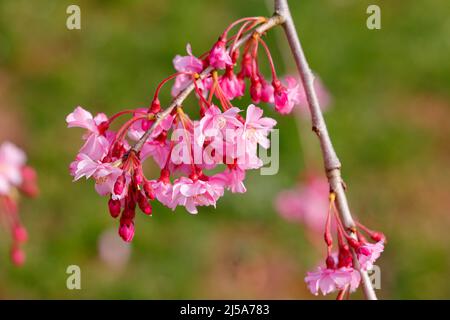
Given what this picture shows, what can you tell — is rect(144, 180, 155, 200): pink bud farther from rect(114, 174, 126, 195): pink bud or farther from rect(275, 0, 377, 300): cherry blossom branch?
rect(275, 0, 377, 300): cherry blossom branch

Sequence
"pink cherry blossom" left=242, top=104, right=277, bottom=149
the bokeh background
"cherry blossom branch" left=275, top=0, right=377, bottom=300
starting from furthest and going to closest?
the bokeh background < "cherry blossom branch" left=275, top=0, right=377, bottom=300 < "pink cherry blossom" left=242, top=104, right=277, bottom=149

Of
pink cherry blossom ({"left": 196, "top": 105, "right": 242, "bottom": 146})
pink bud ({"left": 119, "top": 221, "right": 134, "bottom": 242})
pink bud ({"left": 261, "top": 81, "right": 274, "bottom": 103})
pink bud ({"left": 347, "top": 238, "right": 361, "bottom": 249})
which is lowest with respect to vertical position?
pink bud ({"left": 347, "top": 238, "right": 361, "bottom": 249})

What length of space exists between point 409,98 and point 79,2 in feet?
7.50

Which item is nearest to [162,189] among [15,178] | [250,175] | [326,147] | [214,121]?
[214,121]

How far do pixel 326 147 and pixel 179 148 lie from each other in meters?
0.37

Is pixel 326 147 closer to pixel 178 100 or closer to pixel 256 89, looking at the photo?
pixel 256 89

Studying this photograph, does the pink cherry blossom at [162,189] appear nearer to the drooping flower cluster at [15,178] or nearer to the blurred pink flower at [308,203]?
the drooping flower cluster at [15,178]

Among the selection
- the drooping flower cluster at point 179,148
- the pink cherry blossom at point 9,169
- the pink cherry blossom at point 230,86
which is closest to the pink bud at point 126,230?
the drooping flower cluster at point 179,148

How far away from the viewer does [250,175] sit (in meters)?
4.00

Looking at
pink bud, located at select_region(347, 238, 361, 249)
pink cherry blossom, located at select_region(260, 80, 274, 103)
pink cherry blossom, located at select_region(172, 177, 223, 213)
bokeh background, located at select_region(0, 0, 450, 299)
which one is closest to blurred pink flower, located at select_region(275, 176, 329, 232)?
bokeh background, located at select_region(0, 0, 450, 299)

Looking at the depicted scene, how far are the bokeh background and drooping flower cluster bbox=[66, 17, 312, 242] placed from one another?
6.13ft

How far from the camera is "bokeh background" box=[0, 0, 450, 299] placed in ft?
12.1

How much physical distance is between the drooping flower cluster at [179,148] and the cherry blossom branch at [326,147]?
0.33 feet

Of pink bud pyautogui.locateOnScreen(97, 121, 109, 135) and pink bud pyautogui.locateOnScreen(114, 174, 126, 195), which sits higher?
pink bud pyautogui.locateOnScreen(97, 121, 109, 135)
